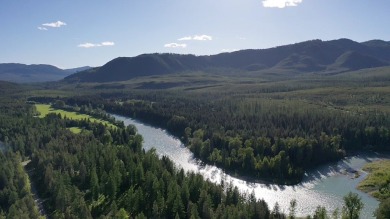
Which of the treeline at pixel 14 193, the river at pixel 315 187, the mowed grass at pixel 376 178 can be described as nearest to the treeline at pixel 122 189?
the treeline at pixel 14 193

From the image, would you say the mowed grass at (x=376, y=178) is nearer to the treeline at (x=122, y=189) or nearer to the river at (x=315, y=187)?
the river at (x=315, y=187)

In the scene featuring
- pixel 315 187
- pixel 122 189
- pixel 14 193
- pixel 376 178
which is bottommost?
pixel 315 187

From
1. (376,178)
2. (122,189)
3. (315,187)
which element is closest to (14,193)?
(122,189)

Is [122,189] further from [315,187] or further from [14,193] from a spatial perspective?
[315,187]

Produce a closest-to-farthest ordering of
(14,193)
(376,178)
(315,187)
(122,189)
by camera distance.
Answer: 1. (14,193)
2. (122,189)
3. (315,187)
4. (376,178)

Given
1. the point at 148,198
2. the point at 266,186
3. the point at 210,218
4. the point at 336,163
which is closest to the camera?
the point at 210,218

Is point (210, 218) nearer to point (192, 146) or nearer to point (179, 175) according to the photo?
point (179, 175)

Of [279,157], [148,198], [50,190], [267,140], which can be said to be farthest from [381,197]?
[50,190]

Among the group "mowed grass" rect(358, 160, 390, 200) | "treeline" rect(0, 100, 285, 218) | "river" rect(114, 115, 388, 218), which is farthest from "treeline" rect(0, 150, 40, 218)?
"mowed grass" rect(358, 160, 390, 200)
